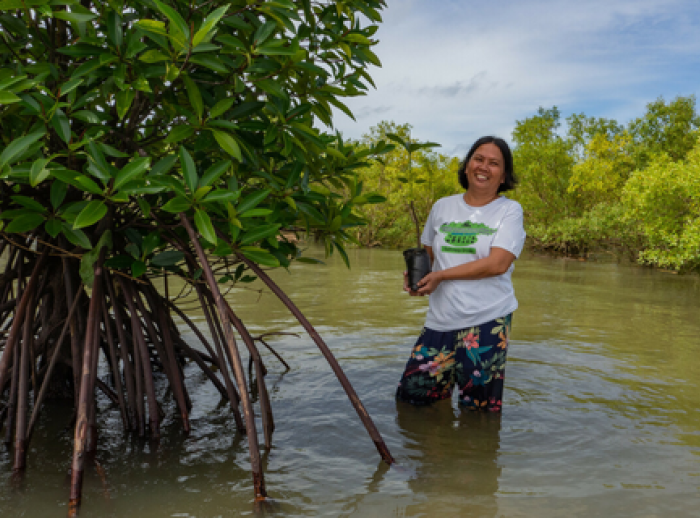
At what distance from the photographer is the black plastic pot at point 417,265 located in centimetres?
328

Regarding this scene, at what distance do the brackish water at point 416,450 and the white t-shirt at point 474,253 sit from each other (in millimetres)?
678

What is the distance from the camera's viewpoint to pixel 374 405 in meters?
3.83

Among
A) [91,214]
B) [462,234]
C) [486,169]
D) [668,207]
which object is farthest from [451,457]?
[668,207]

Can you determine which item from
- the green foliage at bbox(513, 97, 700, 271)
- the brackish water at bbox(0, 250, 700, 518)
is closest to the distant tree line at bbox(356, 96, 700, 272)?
the green foliage at bbox(513, 97, 700, 271)

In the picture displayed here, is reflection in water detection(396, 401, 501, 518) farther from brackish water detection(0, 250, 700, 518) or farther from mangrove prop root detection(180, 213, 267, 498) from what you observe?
mangrove prop root detection(180, 213, 267, 498)

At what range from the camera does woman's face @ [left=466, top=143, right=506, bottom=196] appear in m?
3.31

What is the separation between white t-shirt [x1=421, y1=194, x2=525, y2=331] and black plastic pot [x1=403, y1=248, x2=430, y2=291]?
0.17 metres

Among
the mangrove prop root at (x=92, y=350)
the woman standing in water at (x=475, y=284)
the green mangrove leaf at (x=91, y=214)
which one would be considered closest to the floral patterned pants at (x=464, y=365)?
the woman standing in water at (x=475, y=284)

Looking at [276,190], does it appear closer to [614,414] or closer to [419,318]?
[614,414]

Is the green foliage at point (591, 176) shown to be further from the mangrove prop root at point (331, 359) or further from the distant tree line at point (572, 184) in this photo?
the mangrove prop root at point (331, 359)

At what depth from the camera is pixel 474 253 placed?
10.8 feet

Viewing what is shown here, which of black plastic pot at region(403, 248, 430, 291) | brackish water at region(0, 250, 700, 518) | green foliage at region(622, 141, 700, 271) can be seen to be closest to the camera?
brackish water at region(0, 250, 700, 518)

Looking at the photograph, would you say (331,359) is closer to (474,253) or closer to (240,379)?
(240,379)

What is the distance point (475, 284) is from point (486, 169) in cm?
66
